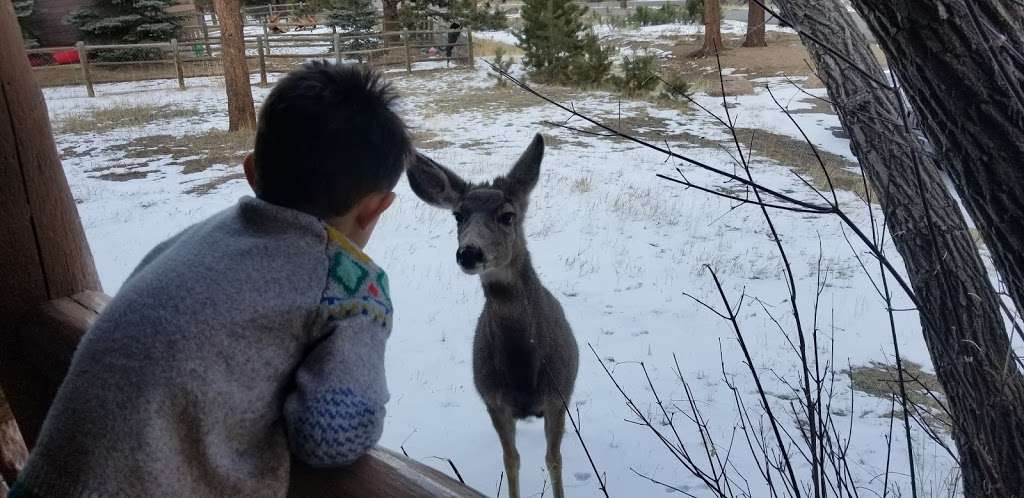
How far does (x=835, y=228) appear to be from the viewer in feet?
19.2

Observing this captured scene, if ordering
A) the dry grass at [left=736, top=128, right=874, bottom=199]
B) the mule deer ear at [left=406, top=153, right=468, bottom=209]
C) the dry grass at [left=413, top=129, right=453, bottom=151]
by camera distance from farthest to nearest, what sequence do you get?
the dry grass at [left=413, top=129, right=453, bottom=151], the dry grass at [left=736, top=128, right=874, bottom=199], the mule deer ear at [left=406, top=153, right=468, bottom=209]

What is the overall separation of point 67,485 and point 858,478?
9.35 ft

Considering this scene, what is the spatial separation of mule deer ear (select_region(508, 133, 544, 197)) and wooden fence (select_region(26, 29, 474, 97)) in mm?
12554

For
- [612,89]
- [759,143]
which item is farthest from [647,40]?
[759,143]

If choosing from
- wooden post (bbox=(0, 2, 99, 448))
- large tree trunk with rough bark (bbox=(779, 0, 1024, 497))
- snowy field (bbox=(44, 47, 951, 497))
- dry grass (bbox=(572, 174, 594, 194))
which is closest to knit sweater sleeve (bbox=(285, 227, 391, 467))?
snowy field (bbox=(44, 47, 951, 497))

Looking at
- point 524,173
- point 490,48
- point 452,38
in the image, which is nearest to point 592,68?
point 490,48

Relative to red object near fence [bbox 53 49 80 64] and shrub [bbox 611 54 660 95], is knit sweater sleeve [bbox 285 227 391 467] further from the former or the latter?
red object near fence [bbox 53 49 80 64]

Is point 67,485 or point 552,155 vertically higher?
point 67,485

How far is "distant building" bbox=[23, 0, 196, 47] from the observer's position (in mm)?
15891

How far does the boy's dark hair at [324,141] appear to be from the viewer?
1.21m

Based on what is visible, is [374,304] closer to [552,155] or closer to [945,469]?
[945,469]

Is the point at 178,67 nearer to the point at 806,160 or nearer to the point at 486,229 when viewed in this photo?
the point at 806,160

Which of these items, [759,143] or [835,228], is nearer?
[835,228]

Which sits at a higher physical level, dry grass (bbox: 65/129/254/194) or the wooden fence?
the wooden fence
